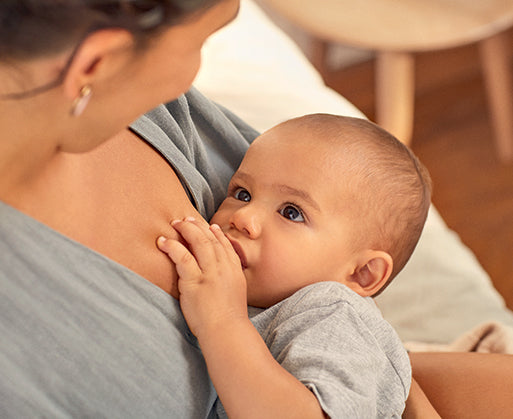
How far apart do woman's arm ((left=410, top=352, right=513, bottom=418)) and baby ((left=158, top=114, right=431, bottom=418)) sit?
104 mm

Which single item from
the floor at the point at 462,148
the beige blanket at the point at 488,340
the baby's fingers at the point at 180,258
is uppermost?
the baby's fingers at the point at 180,258

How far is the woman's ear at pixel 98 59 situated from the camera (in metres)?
0.43

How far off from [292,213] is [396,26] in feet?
4.58

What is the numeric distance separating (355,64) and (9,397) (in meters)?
2.61

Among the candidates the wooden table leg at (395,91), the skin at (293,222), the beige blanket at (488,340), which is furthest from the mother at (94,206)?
the wooden table leg at (395,91)

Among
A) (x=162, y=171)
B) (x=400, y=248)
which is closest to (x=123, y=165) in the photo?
(x=162, y=171)

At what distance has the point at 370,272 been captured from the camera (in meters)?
0.88

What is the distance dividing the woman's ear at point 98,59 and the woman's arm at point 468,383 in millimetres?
560

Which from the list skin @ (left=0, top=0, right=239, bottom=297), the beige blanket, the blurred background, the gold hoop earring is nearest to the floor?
the blurred background

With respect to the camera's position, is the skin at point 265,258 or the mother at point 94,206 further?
the skin at point 265,258

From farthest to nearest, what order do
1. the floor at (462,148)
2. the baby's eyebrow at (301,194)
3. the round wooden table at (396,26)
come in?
1. the floor at (462,148)
2. the round wooden table at (396,26)
3. the baby's eyebrow at (301,194)

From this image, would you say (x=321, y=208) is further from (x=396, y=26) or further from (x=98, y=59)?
(x=396, y=26)

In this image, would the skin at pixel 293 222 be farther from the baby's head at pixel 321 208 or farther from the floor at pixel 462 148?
the floor at pixel 462 148

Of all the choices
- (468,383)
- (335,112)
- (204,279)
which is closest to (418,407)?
(468,383)
